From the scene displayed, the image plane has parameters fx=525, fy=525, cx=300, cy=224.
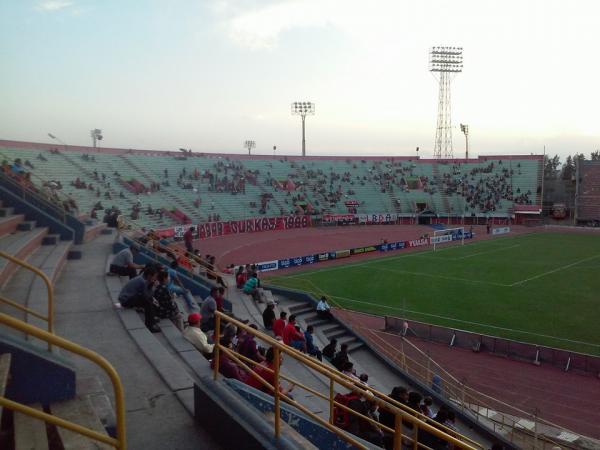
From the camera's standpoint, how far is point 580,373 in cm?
1823

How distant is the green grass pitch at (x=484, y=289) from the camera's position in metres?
23.1

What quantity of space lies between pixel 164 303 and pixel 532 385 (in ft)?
42.8

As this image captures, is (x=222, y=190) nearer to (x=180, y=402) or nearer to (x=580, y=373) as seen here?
(x=580, y=373)

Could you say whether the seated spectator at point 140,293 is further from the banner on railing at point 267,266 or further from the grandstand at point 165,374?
the banner on railing at point 267,266

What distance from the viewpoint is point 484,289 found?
30453 mm

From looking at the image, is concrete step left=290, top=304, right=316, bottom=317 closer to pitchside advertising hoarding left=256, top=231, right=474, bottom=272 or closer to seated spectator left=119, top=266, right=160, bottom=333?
seated spectator left=119, top=266, right=160, bottom=333

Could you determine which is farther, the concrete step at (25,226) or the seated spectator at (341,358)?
the concrete step at (25,226)

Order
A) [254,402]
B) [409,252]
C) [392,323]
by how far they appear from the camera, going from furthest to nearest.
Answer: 1. [409,252]
2. [392,323]
3. [254,402]

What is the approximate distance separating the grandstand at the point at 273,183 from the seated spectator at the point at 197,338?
3694 centimetres

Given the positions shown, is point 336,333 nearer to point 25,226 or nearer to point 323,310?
point 323,310

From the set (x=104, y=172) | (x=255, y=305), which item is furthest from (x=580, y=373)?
(x=104, y=172)

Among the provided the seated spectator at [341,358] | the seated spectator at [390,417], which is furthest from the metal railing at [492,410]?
the seated spectator at [390,417]

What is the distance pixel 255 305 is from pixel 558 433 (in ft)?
32.3

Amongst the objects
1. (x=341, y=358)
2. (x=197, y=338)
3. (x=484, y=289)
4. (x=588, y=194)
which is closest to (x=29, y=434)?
(x=197, y=338)
